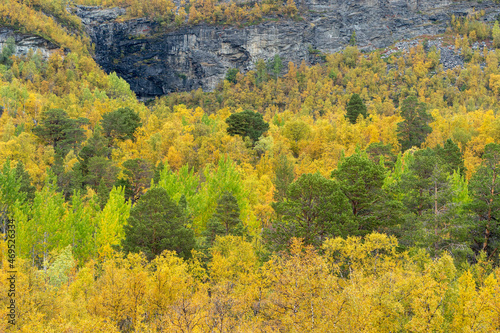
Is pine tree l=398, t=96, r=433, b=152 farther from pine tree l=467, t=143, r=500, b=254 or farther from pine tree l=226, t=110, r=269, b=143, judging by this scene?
pine tree l=467, t=143, r=500, b=254

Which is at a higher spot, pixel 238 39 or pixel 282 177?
→ pixel 238 39

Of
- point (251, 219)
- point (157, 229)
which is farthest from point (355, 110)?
point (157, 229)

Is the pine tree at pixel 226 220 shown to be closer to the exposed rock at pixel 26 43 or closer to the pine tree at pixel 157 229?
the pine tree at pixel 157 229

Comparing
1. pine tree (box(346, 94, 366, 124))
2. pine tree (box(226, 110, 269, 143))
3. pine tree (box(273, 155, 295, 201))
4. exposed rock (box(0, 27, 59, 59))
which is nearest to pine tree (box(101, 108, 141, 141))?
pine tree (box(226, 110, 269, 143))

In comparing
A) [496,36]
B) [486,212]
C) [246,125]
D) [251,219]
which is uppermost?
[496,36]

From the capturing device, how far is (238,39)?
6280 inches

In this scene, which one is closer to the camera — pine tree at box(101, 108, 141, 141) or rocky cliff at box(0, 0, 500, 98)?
pine tree at box(101, 108, 141, 141)

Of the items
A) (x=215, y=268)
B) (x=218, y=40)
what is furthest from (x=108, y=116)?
(x=218, y=40)

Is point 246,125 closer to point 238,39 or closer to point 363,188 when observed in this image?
point 363,188

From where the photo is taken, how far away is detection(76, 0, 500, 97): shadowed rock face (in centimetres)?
15438

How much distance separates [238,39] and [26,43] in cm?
7492

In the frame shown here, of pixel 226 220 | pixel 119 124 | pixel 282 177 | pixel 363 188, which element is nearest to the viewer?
pixel 363 188

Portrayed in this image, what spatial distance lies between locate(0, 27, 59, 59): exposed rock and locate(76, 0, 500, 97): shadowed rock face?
111 ft

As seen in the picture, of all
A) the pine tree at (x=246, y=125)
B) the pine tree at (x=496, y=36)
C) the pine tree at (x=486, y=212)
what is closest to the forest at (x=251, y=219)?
the pine tree at (x=486, y=212)
